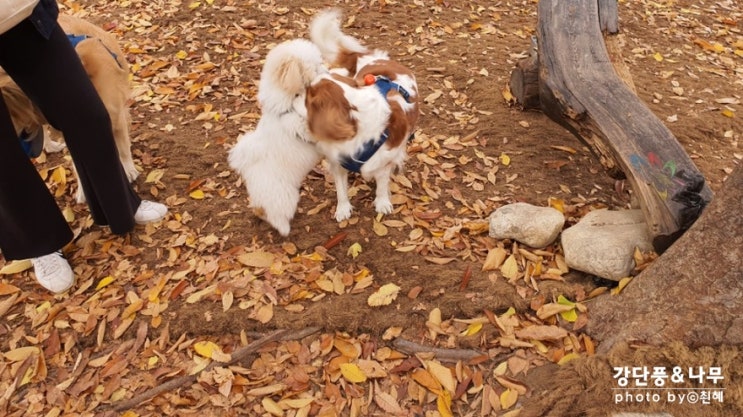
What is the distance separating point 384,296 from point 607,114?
70.8 inches

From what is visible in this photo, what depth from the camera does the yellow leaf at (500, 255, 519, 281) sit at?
2.80m

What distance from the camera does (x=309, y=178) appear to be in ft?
12.0

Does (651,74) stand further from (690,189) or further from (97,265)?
(97,265)

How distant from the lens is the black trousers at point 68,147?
2.23 metres

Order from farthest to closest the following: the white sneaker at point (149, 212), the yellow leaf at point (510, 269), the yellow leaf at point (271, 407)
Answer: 1. the white sneaker at point (149, 212)
2. the yellow leaf at point (510, 269)
3. the yellow leaf at point (271, 407)

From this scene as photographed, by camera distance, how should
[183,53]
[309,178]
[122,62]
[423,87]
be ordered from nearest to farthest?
[122,62] → [309,178] → [423,87] → [183,53]

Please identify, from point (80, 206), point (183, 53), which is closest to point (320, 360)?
point (80, 206)

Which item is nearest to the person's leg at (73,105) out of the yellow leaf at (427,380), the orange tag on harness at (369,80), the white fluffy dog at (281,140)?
the white fluffy dog at (281,140)

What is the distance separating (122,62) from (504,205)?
2.68 meters

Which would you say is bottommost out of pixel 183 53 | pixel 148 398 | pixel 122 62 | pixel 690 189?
pixel 148 398

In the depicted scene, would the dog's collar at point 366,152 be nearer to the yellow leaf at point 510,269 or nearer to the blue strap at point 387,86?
the blue strap at point 387,86

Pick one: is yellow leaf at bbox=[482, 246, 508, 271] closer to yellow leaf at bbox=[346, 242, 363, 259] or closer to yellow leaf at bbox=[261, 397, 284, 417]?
yellow leaf at bbox=[346, 242, 363, 259]

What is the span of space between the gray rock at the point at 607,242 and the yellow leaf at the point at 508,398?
32.9 inches

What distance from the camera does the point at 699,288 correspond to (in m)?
2.08
